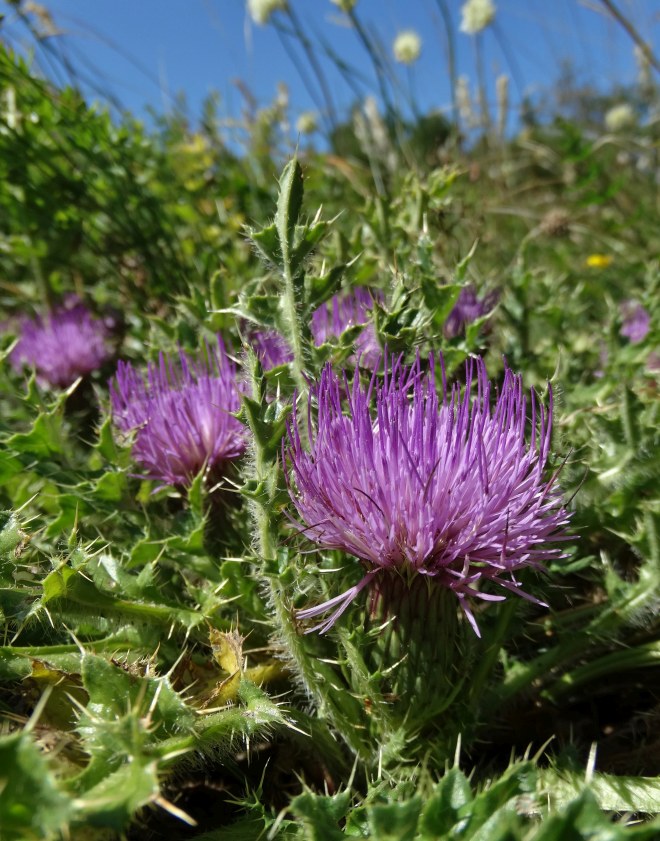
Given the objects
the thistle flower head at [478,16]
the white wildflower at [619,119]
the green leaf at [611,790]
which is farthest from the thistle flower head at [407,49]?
the green leaf at [611,790]

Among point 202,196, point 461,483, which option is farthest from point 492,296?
point 202,196

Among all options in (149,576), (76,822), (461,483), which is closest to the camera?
(76,822)

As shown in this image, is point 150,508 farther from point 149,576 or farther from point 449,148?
point 449,148

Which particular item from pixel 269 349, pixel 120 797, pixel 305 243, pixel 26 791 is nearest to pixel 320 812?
pixel 120 797

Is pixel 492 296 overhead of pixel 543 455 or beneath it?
overhead

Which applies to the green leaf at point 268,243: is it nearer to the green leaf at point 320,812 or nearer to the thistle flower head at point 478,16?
the green leaf at point 320,812

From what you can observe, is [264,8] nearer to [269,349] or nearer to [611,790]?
[269,349]
